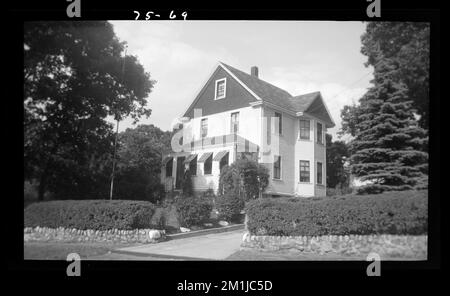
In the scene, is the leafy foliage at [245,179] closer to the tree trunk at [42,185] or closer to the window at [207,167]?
the window at [207,167]

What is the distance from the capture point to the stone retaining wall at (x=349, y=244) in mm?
4105

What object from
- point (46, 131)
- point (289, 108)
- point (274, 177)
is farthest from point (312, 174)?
point (46, 131)

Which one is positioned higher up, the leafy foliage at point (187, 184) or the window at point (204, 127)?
the window at point (204, 127)

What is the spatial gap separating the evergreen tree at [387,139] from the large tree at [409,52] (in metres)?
0.08

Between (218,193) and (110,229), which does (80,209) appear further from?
(218,193)

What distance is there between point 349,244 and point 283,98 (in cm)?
228

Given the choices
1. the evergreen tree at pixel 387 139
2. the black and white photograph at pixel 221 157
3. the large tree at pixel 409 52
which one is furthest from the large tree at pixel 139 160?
the large tree at pixel 409 52

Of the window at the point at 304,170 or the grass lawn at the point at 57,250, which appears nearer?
the grass lawn at the point at 57,250

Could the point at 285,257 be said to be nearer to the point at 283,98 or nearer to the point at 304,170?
the point at 304,170

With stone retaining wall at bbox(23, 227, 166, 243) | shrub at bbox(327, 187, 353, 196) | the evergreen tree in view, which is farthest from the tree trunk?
the evergreen tree

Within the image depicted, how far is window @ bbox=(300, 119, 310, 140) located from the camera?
17.0 ft

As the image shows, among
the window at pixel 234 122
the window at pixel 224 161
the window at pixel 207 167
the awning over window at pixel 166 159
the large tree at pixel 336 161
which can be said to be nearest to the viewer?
the large tree at pixel 336 161
